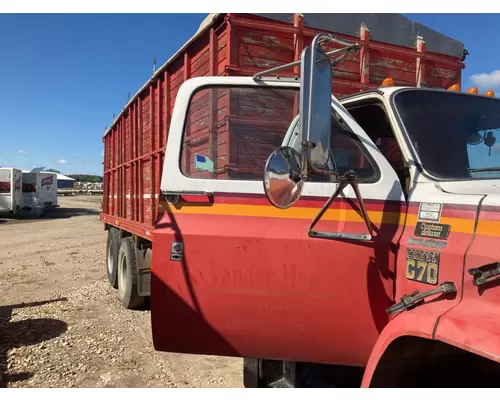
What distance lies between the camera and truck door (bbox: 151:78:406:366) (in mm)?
2250

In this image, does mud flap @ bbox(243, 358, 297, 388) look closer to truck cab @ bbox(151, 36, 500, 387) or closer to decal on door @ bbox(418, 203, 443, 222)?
truck cab @ bbox(151, 36, 500, 387)

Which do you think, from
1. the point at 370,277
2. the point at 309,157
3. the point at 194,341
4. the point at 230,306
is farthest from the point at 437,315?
the point at 194,341

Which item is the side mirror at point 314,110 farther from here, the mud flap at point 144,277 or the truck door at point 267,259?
the mud flap at point 144,277

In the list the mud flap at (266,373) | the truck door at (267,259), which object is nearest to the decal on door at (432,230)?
the truck door at (267,259)

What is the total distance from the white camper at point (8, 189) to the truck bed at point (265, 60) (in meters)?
21.6

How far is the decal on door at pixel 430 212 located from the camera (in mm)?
2027

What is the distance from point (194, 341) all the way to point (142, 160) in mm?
4073

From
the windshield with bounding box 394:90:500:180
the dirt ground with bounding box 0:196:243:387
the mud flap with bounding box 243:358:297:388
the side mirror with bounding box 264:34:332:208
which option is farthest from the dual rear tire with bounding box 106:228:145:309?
the side mirror with bounding box 264:34:332:208

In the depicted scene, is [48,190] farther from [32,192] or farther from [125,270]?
[125,270]

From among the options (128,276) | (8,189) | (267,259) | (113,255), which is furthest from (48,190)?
(267,259)

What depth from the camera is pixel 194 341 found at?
2420 mm

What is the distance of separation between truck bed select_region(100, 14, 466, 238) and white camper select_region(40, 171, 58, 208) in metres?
24.1

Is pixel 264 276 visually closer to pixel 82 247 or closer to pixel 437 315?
pixel 437 315

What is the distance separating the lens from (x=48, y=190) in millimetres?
27875
